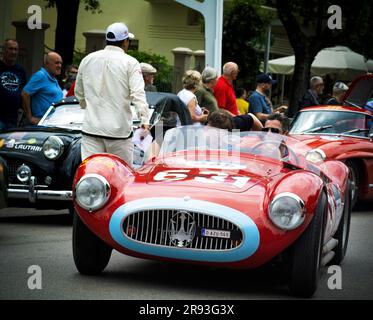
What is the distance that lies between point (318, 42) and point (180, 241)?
22.2 m

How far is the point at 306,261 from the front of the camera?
20.9 feet

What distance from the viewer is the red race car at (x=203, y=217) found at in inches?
250

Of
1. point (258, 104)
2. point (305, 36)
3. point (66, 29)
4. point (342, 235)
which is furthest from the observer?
point (305, 36)

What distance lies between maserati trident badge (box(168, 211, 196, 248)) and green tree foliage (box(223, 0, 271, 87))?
2558 centimetres

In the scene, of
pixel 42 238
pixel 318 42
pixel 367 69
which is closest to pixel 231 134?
pixel 42 238

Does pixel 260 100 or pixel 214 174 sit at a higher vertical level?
pixel 260 100

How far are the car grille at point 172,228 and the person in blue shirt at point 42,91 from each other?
5783mm

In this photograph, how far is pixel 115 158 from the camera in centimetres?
711

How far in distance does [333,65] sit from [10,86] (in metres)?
20.6

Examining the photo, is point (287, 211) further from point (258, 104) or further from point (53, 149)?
point (258, 104)

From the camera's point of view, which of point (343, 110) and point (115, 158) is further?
point (343, 110)

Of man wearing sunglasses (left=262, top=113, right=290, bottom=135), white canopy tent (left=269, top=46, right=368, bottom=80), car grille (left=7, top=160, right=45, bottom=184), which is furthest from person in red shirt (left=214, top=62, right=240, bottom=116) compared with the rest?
white canopy tent (left=269, top=46, right=368, bottom=80)

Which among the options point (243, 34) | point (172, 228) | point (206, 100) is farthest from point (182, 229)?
point (243, 34)
